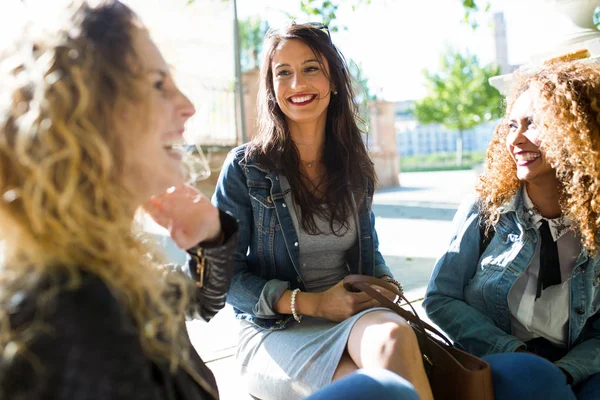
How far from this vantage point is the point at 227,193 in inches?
93.4

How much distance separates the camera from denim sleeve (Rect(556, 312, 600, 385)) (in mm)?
2018

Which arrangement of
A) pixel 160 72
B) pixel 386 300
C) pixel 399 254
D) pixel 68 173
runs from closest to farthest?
pixel 68 173 < pixel 160 72 < pixel 386 300 < pixel 399 254

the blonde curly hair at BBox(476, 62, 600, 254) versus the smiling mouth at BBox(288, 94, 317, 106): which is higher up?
the smiling mouth at BBox(288, 94, 317, 106)

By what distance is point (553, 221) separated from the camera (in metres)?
2.22

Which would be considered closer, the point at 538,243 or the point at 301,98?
the point at 538,243

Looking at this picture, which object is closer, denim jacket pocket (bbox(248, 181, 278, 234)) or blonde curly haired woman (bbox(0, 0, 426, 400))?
blonde curly haired woman (bbox(0, 0, 426, 400))

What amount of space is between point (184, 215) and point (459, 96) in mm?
36709

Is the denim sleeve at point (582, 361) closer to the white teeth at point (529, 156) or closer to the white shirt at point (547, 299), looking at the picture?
the white shirt at point (547, 299)

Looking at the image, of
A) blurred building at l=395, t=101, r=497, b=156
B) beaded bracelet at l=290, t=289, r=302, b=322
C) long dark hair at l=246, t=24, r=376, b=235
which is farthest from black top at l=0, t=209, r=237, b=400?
blurred building at l=395, t=101, r=497, b=156

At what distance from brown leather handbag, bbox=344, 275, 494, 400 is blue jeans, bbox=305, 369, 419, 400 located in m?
0.44

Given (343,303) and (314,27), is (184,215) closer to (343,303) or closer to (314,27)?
(343,303)

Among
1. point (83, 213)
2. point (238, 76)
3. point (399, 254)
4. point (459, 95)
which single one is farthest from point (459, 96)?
point (83, 213)

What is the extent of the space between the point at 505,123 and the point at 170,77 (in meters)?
1.57

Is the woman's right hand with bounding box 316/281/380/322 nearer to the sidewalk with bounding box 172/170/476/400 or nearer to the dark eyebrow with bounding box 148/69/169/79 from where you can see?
the sidewalk with bounding box 172/170/476/400
